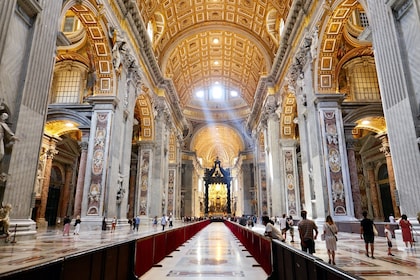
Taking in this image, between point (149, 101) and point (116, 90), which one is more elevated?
point (149, 101)

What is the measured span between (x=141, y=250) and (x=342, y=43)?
13.0 metres

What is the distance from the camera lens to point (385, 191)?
1900cm

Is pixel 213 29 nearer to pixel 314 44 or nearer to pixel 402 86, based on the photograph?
pixel 314 44

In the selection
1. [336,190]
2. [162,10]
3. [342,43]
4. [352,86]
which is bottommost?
[336,190]

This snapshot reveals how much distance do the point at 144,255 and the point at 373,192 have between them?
1883cm

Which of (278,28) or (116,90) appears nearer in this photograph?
(116,90)

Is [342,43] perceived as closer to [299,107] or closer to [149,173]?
[299,107]

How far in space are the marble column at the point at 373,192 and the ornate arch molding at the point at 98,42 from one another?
57.2 feet

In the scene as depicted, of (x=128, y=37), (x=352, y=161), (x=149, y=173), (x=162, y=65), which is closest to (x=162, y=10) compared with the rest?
(x=162, y=65)

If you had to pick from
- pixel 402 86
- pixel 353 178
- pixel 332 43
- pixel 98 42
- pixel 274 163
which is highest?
pixel 98 42

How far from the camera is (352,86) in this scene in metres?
14.8

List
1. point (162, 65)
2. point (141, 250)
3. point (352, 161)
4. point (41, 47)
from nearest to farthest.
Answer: point (141, 250), point (41, 47), point (352, 161), point (162, 65)

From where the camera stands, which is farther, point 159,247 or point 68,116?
point 68,116

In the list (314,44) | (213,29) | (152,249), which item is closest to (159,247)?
(152,249)
